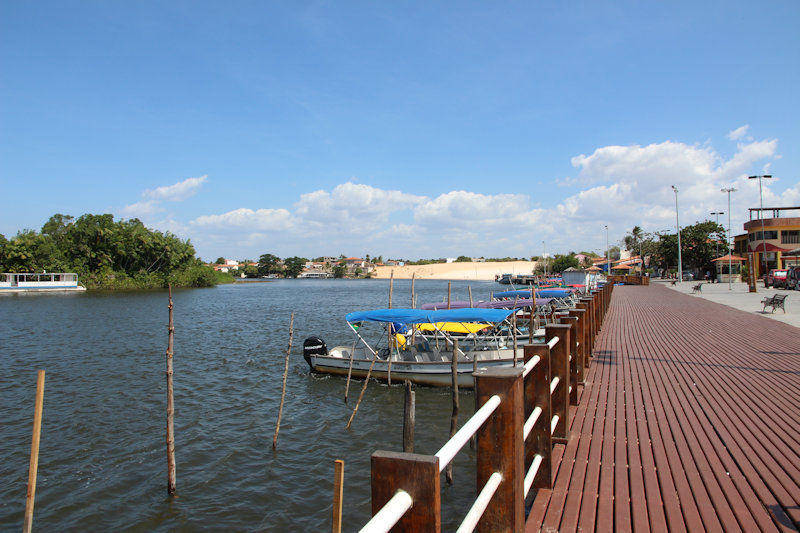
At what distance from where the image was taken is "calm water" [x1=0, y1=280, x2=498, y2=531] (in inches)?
313

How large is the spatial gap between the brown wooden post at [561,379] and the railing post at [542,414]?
1001 mm

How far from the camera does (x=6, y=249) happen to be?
230ft

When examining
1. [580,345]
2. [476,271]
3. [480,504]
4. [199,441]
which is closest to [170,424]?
[199,441]

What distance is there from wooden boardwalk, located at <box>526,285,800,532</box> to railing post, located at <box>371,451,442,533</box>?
2095 mm

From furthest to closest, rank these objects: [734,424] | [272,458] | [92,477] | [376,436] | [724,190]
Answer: [724,190]
[376,436]
[272,458]
[92,477]
[734,424]

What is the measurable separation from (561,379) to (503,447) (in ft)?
8.83

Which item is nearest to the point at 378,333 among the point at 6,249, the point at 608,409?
the point at 608,409

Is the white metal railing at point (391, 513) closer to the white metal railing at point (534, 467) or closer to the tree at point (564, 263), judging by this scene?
the white metal railing at point (534, 467)

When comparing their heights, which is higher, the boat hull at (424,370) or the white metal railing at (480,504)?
the white metal railing at (480,504)

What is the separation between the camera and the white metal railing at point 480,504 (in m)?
2.06

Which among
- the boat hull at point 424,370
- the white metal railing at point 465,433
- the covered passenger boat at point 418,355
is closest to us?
the white metal railing at point 465,433

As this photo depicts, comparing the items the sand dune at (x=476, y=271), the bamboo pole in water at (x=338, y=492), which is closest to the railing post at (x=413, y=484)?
the bamboo pole in water at (x=338, y=492)

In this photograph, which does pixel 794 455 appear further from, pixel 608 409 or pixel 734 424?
pixel 608 409

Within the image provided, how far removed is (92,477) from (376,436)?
5809mm
